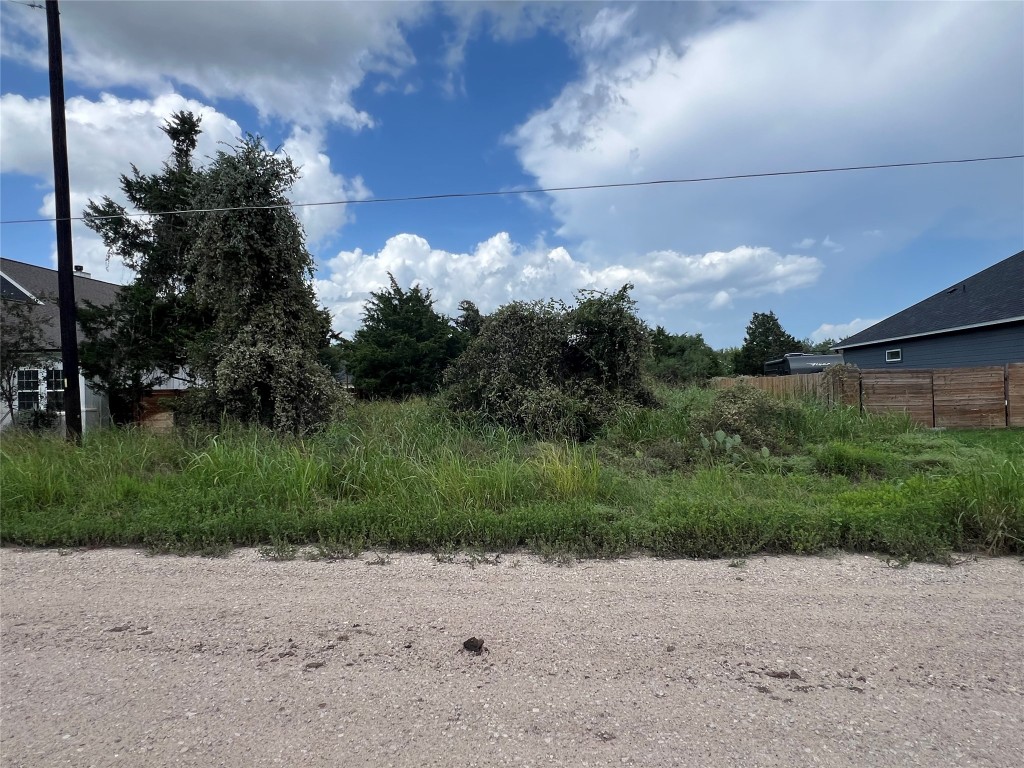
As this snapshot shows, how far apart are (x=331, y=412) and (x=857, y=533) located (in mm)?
7965

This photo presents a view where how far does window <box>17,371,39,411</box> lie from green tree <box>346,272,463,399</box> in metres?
9.09

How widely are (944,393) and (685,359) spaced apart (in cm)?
1805

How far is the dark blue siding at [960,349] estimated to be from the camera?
58.7ft

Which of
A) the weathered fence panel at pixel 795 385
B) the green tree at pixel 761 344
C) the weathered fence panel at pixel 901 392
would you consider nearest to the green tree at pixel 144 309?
the weathered fence panel at pixel 795 385

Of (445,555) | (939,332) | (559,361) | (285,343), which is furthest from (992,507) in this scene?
(939,332)

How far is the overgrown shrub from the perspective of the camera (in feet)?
35.0

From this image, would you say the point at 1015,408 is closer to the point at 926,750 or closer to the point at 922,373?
the point at 922,373

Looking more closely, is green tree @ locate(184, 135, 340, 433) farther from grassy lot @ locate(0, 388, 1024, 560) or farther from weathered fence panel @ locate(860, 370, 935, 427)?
weathered fence panel @ locate(860, 370, 935, 427)

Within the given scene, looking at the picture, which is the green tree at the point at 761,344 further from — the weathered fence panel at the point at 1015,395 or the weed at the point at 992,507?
the weed at the point at 992,507

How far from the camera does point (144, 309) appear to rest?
46.5 feet

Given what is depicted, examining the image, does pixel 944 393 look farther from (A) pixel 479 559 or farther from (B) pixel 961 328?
(A) pixel 479 559

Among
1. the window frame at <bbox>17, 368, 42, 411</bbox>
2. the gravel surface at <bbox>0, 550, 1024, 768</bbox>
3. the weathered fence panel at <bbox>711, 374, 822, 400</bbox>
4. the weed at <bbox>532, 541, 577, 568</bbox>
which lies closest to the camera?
the gravel surface at <bbox>0, 550, 1024, 768</bbox>

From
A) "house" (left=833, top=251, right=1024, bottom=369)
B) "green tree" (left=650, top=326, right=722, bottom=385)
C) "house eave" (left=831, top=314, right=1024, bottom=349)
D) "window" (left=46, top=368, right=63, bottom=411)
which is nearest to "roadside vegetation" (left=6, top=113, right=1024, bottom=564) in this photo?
"window" (left=46, top=368, right=63, bottom=411)

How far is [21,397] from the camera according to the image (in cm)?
1367
